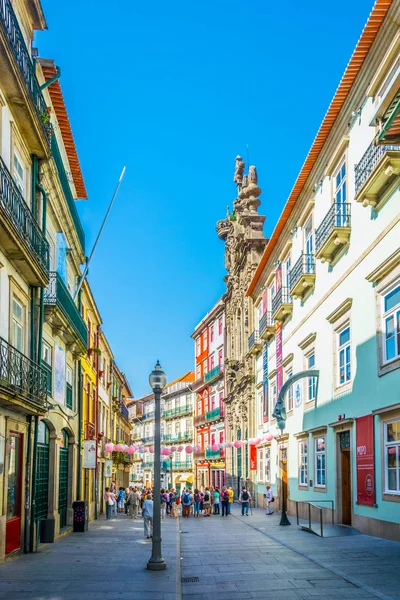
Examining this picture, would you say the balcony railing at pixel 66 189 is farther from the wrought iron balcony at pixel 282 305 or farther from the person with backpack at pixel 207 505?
the person with backpack at pixel 207 505

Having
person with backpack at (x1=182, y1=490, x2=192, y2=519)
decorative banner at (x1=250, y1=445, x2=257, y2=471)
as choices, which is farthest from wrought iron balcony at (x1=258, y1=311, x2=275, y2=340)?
person with backpack at (x1=182, y1=490, x2=192, y2=519)

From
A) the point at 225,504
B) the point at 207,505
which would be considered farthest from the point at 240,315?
the point at 207,505

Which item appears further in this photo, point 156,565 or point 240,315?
point 240,315

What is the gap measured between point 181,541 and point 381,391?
7.15 m

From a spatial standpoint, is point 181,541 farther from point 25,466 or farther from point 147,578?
point 147,578

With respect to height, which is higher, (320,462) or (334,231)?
(334,231)

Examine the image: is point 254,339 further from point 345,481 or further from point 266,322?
point 345,481

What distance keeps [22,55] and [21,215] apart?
326 cm

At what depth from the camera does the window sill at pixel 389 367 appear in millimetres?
15680

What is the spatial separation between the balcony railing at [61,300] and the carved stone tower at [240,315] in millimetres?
19531

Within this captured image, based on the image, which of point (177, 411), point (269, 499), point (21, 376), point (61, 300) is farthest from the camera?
point (177, 411)

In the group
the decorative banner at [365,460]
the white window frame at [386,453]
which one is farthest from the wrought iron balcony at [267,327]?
the white window frame at [386,453]

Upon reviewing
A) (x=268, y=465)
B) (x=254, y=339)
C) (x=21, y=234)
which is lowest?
(x=268, y=465)

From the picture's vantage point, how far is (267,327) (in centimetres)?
3294
